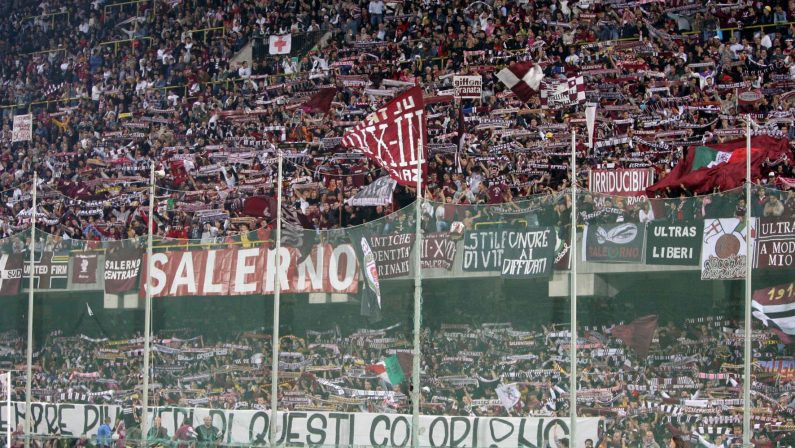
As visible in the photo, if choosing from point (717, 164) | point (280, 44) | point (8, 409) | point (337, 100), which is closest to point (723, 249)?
point (717, 164)

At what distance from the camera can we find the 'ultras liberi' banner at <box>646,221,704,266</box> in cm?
1611

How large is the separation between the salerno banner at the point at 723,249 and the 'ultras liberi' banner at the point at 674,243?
0.11 m

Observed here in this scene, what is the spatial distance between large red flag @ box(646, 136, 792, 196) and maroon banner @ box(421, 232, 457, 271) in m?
5.09

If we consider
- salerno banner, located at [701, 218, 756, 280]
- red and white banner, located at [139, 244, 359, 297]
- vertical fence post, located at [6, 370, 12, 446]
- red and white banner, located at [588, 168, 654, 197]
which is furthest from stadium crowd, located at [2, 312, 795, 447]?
red and white banner, located at [588, 168, 654, 197]

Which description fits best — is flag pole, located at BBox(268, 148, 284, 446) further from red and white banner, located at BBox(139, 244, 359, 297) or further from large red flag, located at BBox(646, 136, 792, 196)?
large red flag, located at BBox(646, 136, 792, 196)

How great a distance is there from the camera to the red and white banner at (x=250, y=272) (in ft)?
60.7

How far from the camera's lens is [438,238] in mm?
17797

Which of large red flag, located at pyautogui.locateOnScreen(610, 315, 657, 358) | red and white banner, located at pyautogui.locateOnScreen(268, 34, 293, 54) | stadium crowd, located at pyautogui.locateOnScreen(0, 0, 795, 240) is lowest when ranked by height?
large red flag, located at pyautogui.locateOnScreen(610, 315, 657, 358)

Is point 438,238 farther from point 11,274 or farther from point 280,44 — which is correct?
point 280,44

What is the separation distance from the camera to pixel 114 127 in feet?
115

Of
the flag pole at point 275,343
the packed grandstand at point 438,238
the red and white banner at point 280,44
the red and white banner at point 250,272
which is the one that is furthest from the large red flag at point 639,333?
the red and white banner at point 280,44

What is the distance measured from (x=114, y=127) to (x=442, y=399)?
20049 millimetres

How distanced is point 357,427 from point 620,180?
811 centimetres

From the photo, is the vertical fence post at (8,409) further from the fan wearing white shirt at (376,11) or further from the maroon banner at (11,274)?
the fan wearing white shirt at (376,11)
